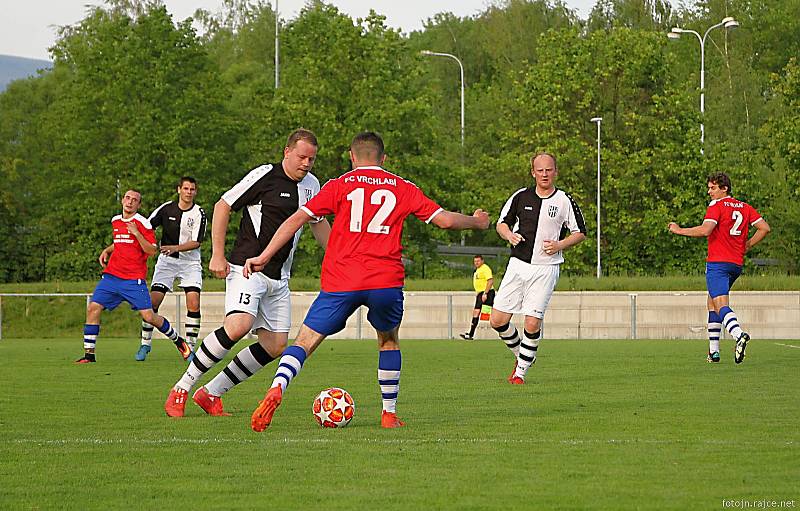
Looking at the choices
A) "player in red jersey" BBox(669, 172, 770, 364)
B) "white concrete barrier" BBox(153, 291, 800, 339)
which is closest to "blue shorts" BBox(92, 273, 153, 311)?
"player in red jersey" BBox(669, 172, 770, 364)

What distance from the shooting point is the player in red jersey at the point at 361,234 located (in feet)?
30.3

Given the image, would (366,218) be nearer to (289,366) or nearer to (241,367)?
(289,366)

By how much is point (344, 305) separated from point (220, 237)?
4.52 feet

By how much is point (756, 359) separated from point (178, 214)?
850cm

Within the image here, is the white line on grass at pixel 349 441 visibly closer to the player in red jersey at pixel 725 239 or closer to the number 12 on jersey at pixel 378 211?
the number 12 on jersey at pixel 378 211

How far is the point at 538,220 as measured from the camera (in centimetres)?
1423

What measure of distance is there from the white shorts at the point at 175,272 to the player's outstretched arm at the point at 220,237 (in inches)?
387

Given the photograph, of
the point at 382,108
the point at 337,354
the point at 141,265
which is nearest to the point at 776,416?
the point at 141,265

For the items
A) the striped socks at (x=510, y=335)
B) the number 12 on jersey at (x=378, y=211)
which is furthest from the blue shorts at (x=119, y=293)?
the number 12 on jersey at (x=378, y=211)

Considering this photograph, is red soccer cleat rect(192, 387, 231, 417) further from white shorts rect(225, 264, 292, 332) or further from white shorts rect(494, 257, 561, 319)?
white shorts rect(494, 257, 561, 319)

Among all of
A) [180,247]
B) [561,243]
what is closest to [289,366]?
[561,243]

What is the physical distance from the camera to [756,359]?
18953 millimetres

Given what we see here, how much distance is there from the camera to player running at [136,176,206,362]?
18625 millimetres

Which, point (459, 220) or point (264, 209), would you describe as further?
point (264, 209)
